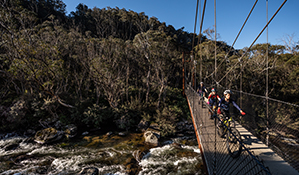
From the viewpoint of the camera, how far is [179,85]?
16469 millimetres

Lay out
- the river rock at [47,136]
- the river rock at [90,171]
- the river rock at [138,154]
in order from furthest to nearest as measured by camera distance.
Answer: the river rock at [47,136]
the river rock at [138,154]
the river rock at [90,171]

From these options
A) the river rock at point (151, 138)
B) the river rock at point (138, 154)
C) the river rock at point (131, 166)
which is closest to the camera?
the river rock at point (131, 166)

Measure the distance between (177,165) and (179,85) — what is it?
463 inches

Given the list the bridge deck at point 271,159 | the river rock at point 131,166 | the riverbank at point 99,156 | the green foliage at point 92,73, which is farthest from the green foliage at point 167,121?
the bridge deck at point 271,159

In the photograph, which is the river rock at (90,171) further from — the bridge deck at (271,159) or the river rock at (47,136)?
the bridge deck at (271,159)

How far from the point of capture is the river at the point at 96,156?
16.6ft

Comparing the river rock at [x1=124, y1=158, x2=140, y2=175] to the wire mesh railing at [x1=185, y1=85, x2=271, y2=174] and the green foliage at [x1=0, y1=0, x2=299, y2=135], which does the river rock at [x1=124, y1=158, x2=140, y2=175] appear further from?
the green foliage at [x1=0, y1=0, x2=299, y2=135]

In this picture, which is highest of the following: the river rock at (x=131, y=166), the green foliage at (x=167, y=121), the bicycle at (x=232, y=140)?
the bicycle at (x=232, y=140)

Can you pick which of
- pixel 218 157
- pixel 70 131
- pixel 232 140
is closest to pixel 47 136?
pixel 70 131

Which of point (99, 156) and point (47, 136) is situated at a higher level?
point (47, 136)

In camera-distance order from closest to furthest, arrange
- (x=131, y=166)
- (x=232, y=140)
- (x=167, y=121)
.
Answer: (x=232, y=140) → (x=131, y=166) → (x=167, y=121)

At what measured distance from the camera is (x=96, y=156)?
19.3 ft

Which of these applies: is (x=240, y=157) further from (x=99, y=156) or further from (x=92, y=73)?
(x=92, y=73)

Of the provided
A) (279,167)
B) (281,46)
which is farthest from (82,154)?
(281,46)
